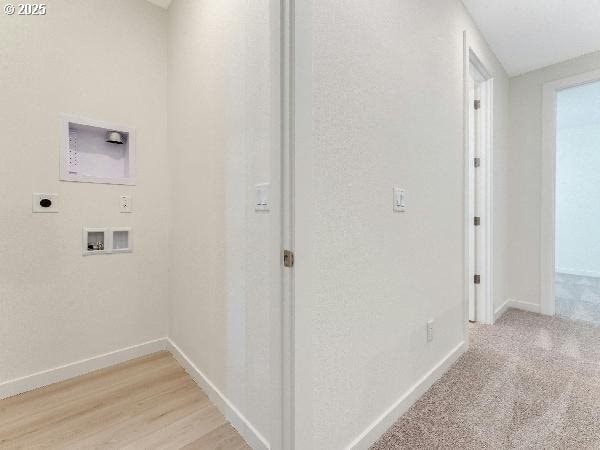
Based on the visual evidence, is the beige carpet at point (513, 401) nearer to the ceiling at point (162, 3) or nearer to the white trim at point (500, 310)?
the white trim at point (500, 310)

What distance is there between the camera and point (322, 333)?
1063 mm

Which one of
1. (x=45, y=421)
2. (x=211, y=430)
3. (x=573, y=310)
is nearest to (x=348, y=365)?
(x=211, y=430)

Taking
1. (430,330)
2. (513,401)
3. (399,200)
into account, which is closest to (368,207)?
(399,200)

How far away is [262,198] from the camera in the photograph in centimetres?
124

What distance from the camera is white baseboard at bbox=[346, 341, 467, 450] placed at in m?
1.24

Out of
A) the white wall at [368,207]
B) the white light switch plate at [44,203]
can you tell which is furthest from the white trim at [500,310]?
the white light switch plate at [44,203]

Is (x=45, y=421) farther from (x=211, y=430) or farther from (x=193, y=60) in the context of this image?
(x=193, y=60)

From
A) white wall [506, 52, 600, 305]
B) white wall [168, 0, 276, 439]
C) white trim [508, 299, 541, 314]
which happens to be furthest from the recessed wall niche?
white trim [508, 299, 541, 314]

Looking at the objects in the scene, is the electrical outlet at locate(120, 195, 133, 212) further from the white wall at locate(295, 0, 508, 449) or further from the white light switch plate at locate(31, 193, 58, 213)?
the white wall at locate(295, 0, 508, 449)

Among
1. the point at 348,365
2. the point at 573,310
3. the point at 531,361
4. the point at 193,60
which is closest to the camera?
the point at 348,365

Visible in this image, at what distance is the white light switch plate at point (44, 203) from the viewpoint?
176 cm

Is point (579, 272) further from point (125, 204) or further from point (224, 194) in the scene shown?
point (125, 204)

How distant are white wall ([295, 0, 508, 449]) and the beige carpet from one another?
16 centimetres

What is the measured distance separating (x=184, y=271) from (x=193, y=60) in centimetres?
140
